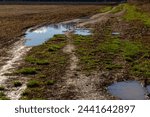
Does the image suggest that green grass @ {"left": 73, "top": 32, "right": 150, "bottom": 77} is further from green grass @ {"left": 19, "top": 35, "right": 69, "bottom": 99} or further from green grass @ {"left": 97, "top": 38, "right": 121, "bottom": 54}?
green grass @ {"left": 19, "top": 35, "right": 69, "bottom": 99}

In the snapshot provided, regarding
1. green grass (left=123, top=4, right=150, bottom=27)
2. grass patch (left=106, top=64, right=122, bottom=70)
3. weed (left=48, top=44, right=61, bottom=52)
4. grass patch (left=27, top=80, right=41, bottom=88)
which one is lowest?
green grass (left=123, top=4, right=150, bottom=27)

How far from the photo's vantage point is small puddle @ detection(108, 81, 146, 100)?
1775 cm

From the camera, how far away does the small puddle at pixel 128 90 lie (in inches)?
699

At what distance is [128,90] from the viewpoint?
18.8m

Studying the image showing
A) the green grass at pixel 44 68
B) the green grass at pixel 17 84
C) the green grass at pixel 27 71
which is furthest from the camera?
the green grass at pixel 27 71

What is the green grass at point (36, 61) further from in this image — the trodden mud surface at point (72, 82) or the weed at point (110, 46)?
the weed at point (110, 46)

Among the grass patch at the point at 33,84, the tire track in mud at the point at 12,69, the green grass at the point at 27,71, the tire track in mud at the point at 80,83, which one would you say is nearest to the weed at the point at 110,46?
the tire track in mud at the point at 80,83

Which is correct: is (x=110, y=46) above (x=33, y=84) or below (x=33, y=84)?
below

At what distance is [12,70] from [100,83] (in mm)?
5510

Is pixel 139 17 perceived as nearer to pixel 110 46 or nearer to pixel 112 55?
pixel 110 46

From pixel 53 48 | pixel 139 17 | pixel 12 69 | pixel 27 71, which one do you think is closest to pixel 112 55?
pixel 53 48

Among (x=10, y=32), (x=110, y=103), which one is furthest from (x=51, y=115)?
(x=10, y=32)

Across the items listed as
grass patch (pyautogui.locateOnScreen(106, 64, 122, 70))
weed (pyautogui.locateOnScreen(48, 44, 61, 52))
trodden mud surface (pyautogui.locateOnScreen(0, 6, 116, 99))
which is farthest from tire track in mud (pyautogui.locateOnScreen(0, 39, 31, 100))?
grass patch (pyautogui.locateOnScreen(106, 64, 122, 70))

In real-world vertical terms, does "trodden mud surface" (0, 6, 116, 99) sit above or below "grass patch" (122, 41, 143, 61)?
above
